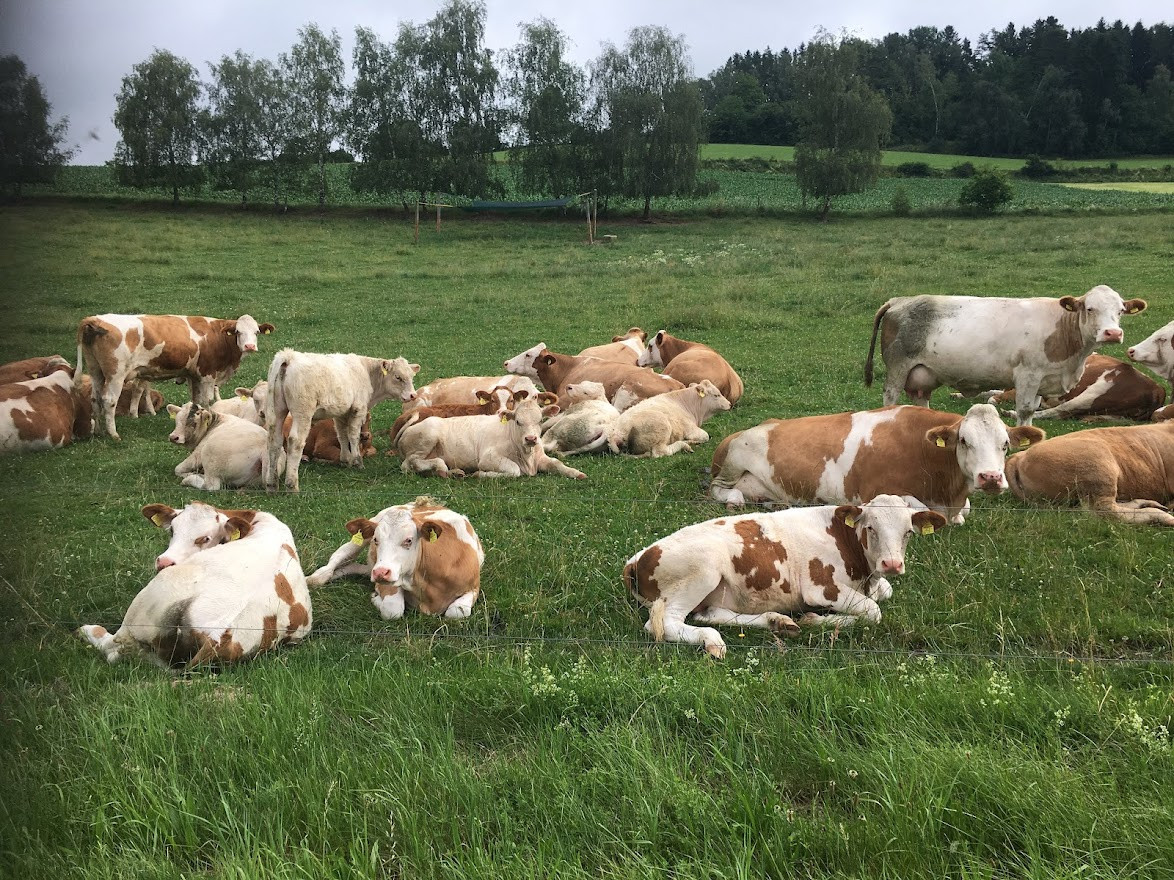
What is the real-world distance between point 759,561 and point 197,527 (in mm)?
4129

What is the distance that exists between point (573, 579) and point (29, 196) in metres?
5.98

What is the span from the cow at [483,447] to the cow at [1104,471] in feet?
16.2

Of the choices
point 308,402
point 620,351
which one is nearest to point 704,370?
point 620,351

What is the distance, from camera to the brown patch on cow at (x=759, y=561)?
6891mm

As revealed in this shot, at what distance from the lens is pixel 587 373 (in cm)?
1529

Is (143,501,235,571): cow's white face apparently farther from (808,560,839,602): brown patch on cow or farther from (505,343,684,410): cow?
(505,343,684,410): cow

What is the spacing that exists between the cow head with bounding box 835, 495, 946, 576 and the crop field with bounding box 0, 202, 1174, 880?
0.40 m

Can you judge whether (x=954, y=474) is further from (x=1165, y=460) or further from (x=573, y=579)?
(x=573, y=579)

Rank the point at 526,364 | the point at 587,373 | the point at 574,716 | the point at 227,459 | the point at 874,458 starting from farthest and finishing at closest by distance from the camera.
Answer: the point at 526,364 → the point at 587,373 → the point at 227,459 → the point at 874,458 → the point at 574,716

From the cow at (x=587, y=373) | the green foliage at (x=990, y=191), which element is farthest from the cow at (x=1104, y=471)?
the green foliage at (x=990, y=191)

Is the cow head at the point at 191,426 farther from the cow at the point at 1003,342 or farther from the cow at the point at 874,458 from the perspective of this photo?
the cow at the point at 1003,342

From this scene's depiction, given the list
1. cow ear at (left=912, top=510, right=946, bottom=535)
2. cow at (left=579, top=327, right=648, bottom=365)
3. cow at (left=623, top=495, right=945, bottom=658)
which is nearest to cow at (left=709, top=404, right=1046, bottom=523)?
cow ear at (left=912, top=510, right=946, bottom=535)

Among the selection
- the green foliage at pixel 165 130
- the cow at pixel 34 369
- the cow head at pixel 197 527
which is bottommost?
the cow head at pixel 197 527

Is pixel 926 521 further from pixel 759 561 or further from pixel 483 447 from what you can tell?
pixel 483 447
